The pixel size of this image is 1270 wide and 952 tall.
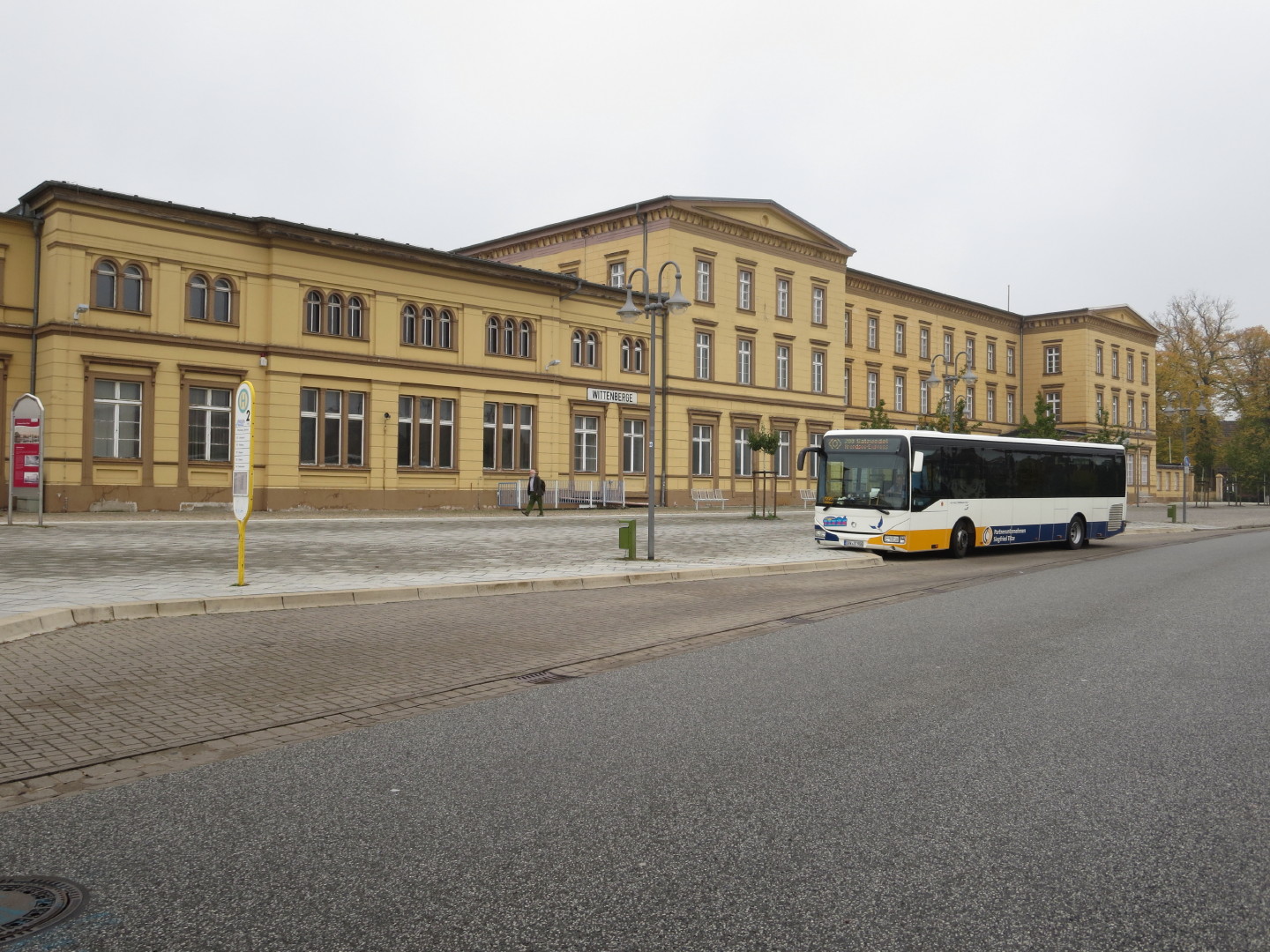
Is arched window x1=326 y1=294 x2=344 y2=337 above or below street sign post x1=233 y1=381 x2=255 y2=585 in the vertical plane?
above

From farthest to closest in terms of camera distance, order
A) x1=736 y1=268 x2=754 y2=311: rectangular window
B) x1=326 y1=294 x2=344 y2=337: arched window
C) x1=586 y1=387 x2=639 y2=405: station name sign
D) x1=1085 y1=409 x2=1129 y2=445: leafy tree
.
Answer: x1=1085 y1=409 x2=1129 y2=445: leafy tree < x1=736 y1=268 x2=754 y2=311: rectangular window < x1=586 y1=387 x2=639 y2=405: station name sign < x1=326 y1=294 x2=344 y2=337: arched window

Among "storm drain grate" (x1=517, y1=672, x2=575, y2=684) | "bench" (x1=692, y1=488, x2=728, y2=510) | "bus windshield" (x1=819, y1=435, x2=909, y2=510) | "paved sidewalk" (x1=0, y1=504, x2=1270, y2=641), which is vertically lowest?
"storm drain grate" (x1=517, y1=672, x2=575, y2=684)

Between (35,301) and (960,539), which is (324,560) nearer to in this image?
(960,539)

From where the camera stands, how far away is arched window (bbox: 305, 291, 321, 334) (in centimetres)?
3506

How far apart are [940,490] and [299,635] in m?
16.8

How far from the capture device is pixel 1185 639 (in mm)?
10633

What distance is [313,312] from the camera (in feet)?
116

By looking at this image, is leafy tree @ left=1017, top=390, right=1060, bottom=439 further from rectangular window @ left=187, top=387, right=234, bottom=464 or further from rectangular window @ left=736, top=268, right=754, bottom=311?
rectangular window @ left=187, top=387, right=234, bottom=464

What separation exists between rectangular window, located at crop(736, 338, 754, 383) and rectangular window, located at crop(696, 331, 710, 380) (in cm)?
216

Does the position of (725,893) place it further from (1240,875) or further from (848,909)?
(1240,875)

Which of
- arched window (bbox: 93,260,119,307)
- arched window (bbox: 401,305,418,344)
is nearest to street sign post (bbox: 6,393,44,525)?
arched window (bbox: 93,260,119,307)

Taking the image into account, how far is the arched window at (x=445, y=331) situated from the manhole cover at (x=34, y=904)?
35.8 metres

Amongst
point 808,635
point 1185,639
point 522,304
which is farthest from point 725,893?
point 522,304

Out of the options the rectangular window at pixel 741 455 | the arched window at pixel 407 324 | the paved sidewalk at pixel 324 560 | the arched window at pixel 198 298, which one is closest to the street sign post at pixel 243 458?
the paved sidewalk at pixel 324 560
